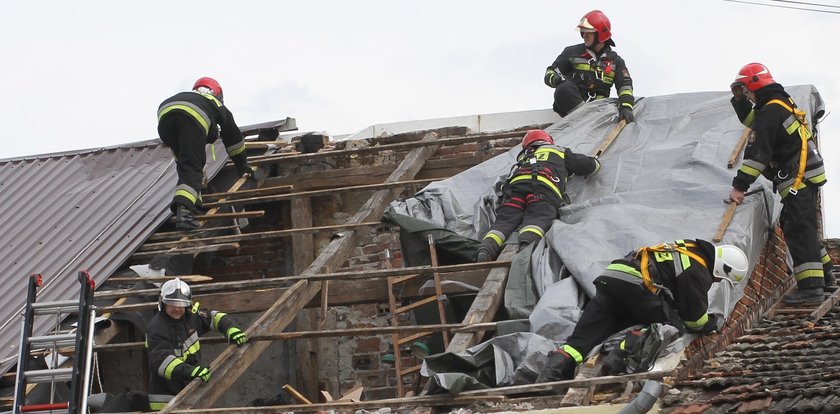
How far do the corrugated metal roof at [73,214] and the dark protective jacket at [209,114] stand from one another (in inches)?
20.0

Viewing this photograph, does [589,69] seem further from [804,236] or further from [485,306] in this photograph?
[485,306]

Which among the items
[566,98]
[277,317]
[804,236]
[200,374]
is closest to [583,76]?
[566,98]

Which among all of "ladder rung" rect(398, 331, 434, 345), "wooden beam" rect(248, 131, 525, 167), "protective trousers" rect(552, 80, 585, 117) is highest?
"protective trousers" rect(552, 80, 585, 117)

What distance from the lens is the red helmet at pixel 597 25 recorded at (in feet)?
44.5

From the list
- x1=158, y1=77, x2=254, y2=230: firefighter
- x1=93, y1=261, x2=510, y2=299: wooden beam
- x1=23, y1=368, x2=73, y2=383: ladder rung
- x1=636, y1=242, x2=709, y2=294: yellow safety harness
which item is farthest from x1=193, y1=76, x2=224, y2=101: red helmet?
x1=636, y1=242, x2=709, y2=294: yellow safety harness

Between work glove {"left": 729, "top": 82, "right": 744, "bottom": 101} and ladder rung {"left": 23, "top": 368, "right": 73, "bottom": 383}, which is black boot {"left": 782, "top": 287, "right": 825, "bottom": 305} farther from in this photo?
ladder rung {"left": 23, "top": 368, "right": 73, "bottom": 383}

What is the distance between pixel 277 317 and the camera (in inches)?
406

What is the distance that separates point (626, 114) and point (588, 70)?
→ 1.06 meters

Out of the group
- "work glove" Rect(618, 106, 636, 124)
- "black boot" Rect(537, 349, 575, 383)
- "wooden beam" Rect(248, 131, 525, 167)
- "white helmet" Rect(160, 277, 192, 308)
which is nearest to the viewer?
"black boot" Rect(537, 349, 575, 383)

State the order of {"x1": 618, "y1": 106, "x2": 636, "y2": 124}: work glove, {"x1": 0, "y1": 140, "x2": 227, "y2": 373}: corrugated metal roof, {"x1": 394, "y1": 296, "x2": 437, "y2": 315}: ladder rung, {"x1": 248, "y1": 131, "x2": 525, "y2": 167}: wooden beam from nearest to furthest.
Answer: {"x1": 394, "y1": 296, "x2": 437, "y2": 315}: ladder rung, {"x1": 0, "y1": 140, "x2": 227, "y2": 373}: corrugated metal roof, {"x1": 618, "y1": 106, "x2": 636, "y2": 124}: work glove, {"x1": 248, "y1": 131, "x2": 525, "y2": 167}: wooden beam

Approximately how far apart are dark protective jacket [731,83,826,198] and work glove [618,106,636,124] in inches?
86.2

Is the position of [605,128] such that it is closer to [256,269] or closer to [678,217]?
[678,217]

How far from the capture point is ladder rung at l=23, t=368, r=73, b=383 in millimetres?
9148

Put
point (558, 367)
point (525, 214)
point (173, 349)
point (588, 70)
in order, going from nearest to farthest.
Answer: point (558, 367) < point (173, 349) < point (525, 214) < point (588, 70)
